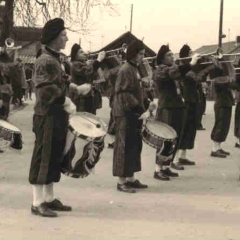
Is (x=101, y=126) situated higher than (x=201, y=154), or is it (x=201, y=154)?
(x=101, y=126)

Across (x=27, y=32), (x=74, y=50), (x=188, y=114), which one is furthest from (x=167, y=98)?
(x=27, y=32)

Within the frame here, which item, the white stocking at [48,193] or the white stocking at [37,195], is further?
the white stocking at [48,193]

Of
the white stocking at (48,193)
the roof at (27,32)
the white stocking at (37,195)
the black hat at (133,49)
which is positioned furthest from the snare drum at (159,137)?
the roof at (27,32)

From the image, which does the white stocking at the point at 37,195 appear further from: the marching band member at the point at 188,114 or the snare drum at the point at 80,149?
the marching band member at the point at 188,114

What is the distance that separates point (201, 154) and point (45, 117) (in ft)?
18.6

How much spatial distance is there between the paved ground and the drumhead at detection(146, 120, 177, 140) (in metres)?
0.66

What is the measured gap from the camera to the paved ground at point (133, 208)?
19.7 feet

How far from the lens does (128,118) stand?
26.5 feet

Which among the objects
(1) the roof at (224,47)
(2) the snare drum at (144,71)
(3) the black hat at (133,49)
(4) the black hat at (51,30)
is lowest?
(1) the roof at (224,47)

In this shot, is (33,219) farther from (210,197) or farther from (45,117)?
(210,197)

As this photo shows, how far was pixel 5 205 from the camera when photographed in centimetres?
710

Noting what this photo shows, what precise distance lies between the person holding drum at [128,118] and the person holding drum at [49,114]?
1441 millimetres

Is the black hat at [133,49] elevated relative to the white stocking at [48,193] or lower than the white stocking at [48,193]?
elevated

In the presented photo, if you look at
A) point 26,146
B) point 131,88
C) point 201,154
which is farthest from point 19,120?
point 131,88
